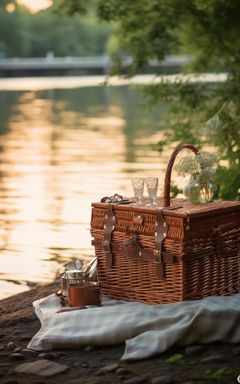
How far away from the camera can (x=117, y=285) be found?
5.20 metres

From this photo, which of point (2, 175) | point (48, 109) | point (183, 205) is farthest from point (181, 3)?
point (48, 109)

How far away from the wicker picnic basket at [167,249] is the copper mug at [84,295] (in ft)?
0.55

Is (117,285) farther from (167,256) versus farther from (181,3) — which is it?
(181,3)

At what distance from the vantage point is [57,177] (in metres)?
12.8

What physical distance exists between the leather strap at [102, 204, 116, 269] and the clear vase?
40 cm

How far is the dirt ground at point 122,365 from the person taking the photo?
4055 mm

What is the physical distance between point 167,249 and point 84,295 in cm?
50

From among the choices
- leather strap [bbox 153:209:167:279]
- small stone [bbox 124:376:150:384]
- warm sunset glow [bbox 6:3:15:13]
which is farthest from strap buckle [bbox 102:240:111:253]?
warm sunset glow [bbox 6:3:15:13]

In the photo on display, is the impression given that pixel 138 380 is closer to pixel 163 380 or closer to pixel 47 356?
pixel 163 380

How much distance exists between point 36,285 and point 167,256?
182cm

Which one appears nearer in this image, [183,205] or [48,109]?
[183,205]

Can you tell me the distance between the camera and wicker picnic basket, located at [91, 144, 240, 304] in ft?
15.9

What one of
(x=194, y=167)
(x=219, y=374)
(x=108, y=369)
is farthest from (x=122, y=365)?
(x=194, y=167)

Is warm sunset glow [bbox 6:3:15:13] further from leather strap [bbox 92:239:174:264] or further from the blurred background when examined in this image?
leather strap [bbox 92:239:174:264]
